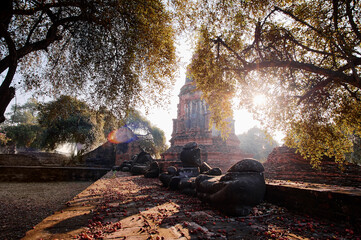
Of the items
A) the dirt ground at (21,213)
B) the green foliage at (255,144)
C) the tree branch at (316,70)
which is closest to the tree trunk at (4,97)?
the dirt ground at (21,213)

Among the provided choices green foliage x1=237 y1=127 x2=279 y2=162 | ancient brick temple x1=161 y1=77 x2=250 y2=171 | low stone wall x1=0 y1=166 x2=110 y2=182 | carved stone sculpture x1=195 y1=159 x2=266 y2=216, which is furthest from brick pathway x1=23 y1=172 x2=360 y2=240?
green foliage x1=237 y1=127 x2=279 y2=162

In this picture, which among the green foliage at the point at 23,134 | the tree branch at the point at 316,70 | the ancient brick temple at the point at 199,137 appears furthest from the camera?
the green foliage at the point at 23,134

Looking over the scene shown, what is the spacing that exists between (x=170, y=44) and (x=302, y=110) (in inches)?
231

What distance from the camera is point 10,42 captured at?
4.18 metres

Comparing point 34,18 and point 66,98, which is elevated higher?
point 34,18

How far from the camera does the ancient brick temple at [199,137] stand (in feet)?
58.0

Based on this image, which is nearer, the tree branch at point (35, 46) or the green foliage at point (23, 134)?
A: the tree branch at point (35, 46)

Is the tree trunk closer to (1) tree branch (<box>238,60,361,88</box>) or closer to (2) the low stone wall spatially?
(1) tree branch (<box>238,60,361,88</box>)

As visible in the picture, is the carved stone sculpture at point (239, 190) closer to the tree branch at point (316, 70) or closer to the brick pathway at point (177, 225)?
the brick pathway at point (177, 225)

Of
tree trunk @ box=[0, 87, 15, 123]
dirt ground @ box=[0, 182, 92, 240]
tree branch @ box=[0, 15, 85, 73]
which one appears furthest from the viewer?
tree branch @ box=[0, 15, 85, 73]

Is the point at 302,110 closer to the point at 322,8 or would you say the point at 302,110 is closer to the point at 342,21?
the point at 342,21

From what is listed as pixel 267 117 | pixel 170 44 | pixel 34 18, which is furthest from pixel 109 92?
pixel 267 117

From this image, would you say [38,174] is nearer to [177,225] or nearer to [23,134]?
[177,225]

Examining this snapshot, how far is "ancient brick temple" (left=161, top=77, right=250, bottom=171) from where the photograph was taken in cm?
1767
